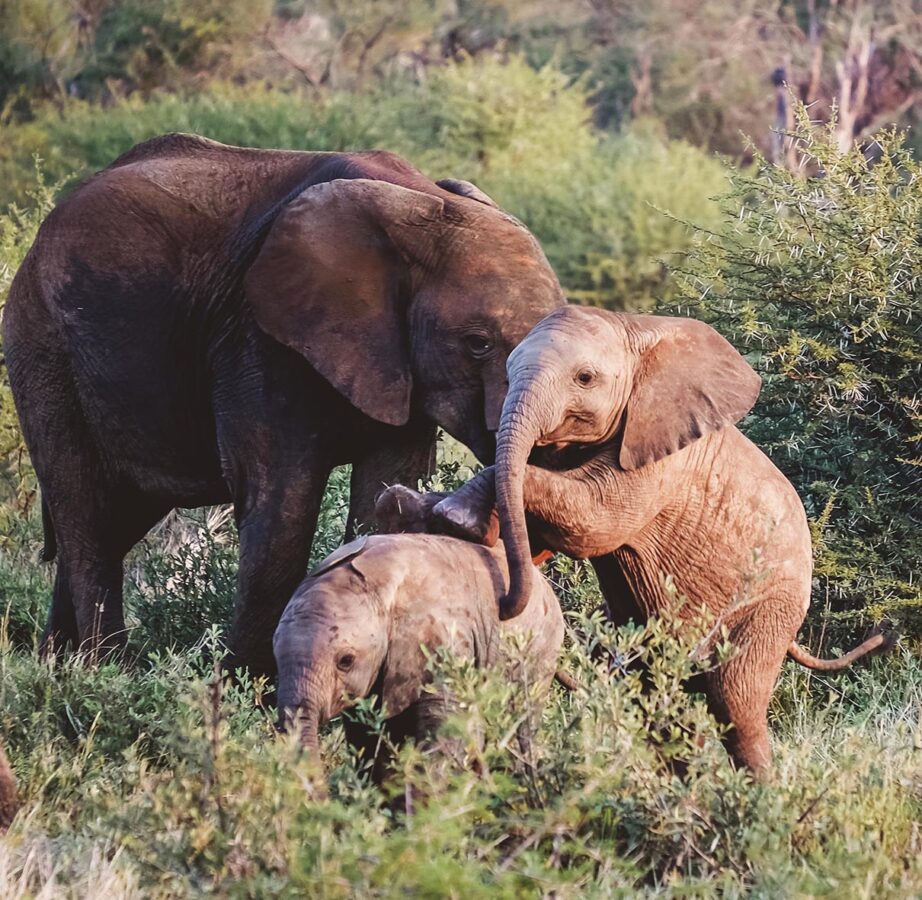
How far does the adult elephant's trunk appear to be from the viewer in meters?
4.17

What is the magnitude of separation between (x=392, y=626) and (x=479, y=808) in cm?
67

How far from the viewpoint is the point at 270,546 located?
18.7ft

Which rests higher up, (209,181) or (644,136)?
(209,181)

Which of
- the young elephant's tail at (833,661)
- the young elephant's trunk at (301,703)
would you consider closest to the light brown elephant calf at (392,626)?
the young elephant's trunk at (301,703)

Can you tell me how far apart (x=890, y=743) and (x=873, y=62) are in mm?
29775

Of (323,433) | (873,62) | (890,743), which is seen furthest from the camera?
(873,62)

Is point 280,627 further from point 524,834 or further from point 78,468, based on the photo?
point 78,468

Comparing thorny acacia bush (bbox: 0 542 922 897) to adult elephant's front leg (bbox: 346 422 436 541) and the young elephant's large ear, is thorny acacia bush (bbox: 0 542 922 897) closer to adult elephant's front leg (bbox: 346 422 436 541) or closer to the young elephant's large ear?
the young elephant's large ear

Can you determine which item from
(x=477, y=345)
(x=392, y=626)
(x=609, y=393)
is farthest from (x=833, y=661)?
(x=392, y=626)

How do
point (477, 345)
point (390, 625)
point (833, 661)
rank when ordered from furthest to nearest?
point (477, 345) < point (833, 661) < point (390, 625)

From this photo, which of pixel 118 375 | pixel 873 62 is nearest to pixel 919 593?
pixel 118 375

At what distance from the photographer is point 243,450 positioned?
5742 mm

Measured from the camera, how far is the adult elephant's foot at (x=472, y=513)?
4379 millimetres

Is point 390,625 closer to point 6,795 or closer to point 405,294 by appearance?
point 6,795
